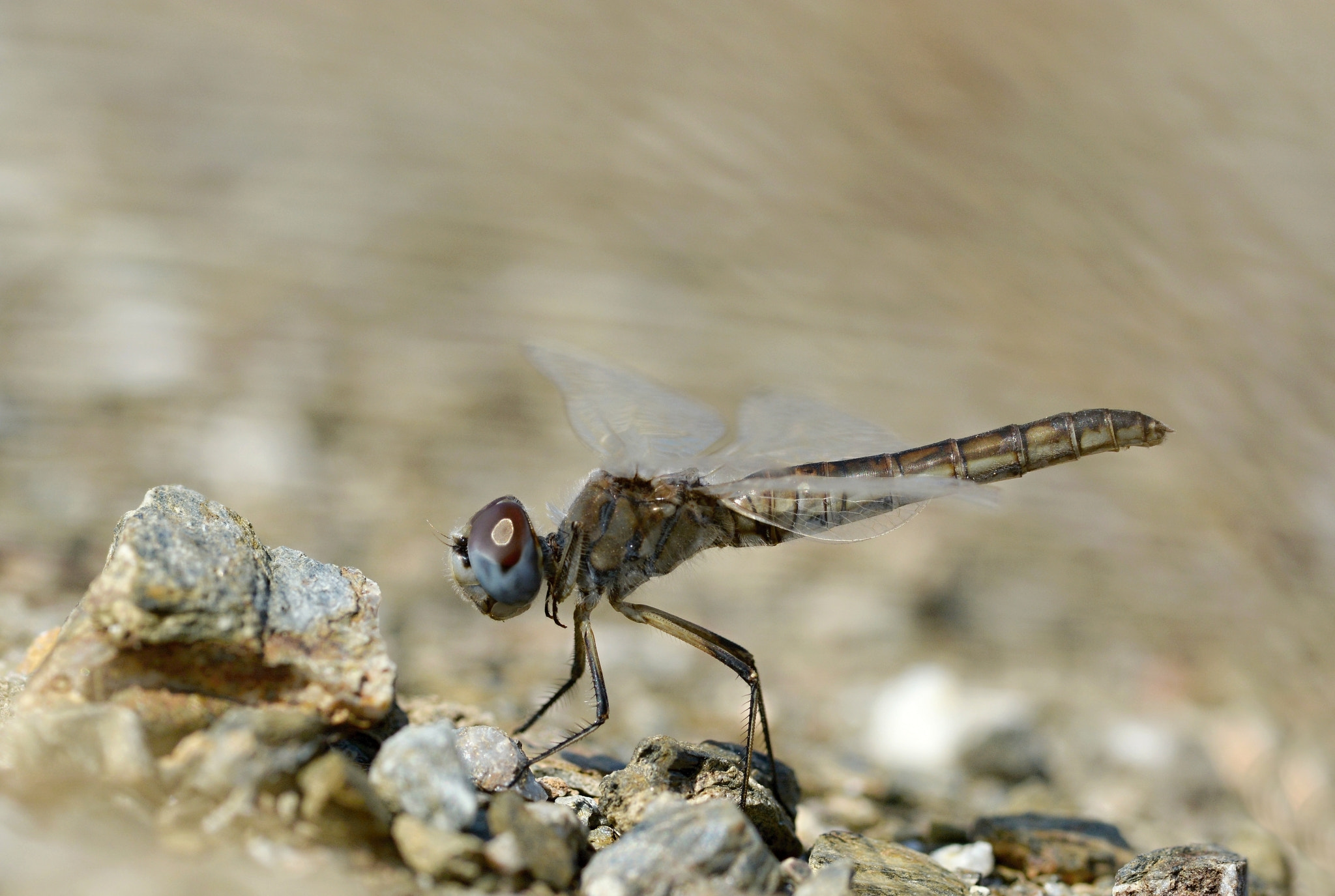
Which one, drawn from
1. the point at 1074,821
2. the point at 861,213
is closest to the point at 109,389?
the point at 861,213

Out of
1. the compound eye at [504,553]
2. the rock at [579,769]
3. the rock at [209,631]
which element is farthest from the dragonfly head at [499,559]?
the rock at [209,631]

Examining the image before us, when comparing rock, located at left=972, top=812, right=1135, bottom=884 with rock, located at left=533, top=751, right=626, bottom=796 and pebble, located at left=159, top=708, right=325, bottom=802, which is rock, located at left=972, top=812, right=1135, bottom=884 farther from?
pebble, located at left=159, top=708, right=325, bottom=802

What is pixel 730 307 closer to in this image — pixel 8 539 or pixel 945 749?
pixel 945 749

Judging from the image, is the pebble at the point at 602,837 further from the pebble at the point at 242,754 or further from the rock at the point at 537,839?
the pebble at the point at 242,754

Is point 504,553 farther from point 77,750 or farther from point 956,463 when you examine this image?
point 956,463

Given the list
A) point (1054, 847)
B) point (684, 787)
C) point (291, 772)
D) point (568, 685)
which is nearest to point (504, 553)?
point (568, 685)
